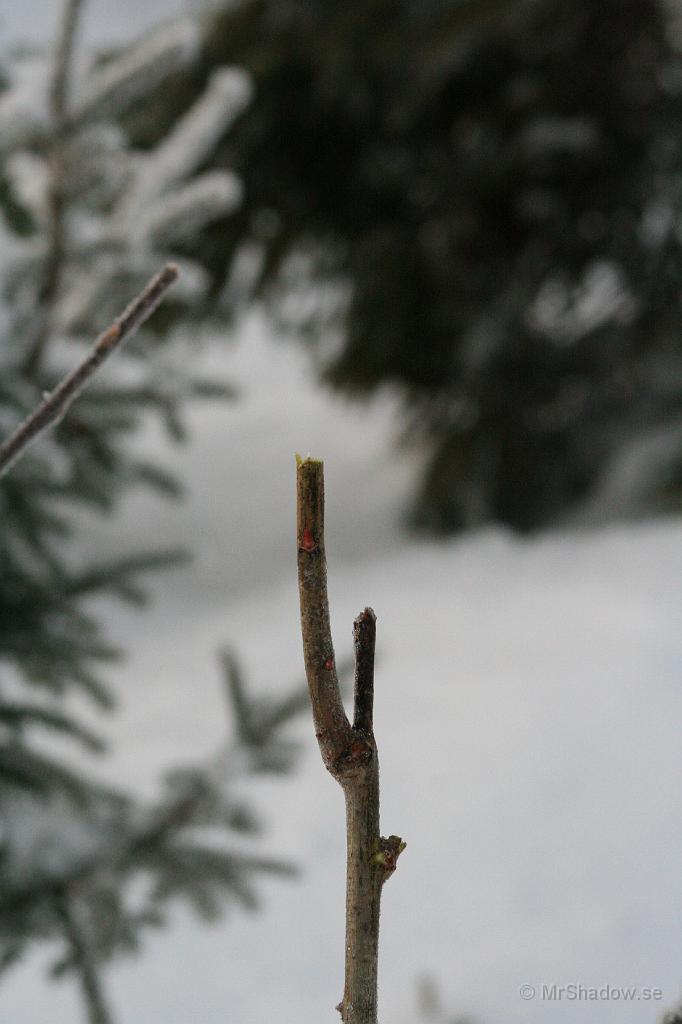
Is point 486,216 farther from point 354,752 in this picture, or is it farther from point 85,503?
point 354,752

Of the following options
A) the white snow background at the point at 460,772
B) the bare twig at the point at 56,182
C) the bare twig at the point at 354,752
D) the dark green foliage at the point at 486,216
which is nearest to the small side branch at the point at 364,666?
the bare twig at the point at 354,752

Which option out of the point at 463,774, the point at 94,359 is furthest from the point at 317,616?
the point at 463,774

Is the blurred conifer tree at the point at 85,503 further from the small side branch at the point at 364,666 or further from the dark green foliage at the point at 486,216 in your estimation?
the dark green foliage at the point at 486,216

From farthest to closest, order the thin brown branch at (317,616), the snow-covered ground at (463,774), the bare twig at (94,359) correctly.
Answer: the snow-covered ground at (463,774) → the bare twig at (94,359) → the thin brown branch at (317,616)

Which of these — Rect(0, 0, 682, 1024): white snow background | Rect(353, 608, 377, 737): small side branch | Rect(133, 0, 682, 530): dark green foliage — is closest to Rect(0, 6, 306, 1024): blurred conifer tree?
Rect(0, 0, 682, 1024): white snow background

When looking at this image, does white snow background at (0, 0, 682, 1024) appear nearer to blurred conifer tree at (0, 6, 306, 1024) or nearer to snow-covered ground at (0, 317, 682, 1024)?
snow-covered ground at (0, 317, 682, 1024)

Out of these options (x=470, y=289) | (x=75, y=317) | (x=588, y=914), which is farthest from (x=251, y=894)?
(x=470, y=289)

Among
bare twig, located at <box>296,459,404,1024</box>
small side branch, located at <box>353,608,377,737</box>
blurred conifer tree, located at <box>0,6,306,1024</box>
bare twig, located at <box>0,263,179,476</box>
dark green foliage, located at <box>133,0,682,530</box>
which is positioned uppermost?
dark green foliage, located at <box>133,0,682,530</box>
